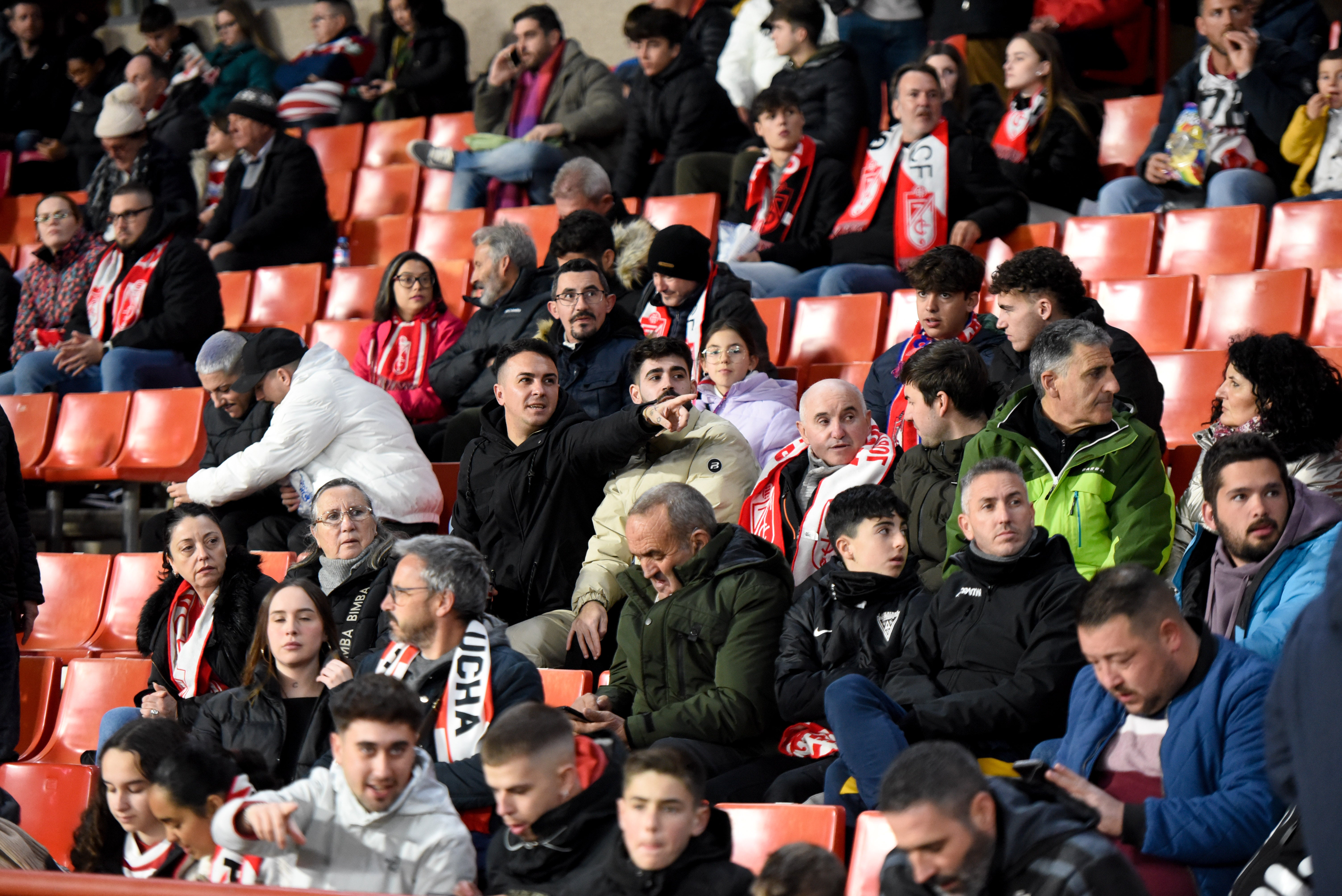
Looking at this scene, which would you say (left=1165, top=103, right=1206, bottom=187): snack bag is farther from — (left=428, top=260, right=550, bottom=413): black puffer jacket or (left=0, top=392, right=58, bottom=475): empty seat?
(left=0, top=392, right=58, bottom=475): empty seat

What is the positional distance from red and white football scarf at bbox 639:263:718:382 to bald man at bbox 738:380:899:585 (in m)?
0.94

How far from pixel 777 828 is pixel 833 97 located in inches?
166

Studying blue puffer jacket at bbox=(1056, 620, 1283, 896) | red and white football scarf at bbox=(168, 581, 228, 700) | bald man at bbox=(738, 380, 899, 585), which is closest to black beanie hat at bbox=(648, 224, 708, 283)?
bald man at bbox=(738, 380, 899, 585)

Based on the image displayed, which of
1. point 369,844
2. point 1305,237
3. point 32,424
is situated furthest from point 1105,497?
point 32,424

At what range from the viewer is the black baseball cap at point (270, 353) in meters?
5.07

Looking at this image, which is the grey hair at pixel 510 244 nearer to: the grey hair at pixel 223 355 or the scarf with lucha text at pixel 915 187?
the grey hair at pixel 223 355

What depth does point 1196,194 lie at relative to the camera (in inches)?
234

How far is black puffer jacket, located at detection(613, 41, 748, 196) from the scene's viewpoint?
6.83 meters

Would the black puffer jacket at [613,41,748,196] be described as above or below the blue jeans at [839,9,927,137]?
below

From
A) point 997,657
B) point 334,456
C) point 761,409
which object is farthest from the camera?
point 334,456

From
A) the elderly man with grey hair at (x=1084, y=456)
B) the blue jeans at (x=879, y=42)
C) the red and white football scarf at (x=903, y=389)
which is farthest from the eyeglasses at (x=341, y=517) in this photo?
the blue jeans at (x=879, y=42)

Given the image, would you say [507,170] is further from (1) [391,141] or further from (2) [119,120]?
(2) [119,120]

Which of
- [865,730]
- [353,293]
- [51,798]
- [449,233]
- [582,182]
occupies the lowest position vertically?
[51,798]

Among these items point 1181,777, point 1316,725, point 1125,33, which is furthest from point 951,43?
point 1316,725
